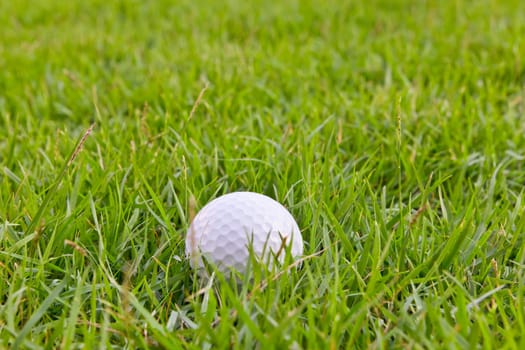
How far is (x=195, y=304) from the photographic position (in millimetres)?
1277

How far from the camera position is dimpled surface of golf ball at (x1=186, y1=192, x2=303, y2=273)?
4.90ft

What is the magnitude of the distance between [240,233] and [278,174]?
53 cm

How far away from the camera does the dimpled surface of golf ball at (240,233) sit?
1.49 metres

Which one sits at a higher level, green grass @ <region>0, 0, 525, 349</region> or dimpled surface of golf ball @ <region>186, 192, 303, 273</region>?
dimpled surface of golf ball @ <region>186, 192, 303, 273</region>

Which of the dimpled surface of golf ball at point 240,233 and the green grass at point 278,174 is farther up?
the dimpled surface of golf ball at point 240,233

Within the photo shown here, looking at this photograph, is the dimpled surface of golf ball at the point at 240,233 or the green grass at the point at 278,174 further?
the dimpled surface of golf ball at the point at 240,233

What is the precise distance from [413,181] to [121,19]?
345 cm

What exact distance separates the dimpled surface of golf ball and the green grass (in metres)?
0.07

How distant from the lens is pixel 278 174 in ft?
6.59

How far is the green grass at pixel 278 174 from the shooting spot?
129cm

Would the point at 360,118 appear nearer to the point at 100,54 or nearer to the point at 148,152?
the point at 148,152

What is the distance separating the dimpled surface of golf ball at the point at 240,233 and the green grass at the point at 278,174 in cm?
7

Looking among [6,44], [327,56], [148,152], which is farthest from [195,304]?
[6,44]

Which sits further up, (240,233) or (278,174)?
(240,233)
